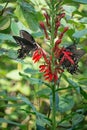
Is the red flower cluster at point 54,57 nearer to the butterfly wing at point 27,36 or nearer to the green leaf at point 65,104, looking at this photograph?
the butterfly wing at point 27,36

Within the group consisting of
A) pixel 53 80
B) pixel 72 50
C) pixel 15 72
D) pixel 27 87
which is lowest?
pixel 27 87

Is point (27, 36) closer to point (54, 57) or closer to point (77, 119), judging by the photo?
point (54, 57)

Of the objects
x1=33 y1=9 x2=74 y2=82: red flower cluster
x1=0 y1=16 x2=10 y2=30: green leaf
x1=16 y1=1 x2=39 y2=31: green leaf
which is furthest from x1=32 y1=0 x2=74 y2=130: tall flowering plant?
x1=0 y1=16 x2=10 y2=30: green leaf

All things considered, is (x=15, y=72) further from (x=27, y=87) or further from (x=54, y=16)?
(x=54, y=16)

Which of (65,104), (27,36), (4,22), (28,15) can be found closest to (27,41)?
(27,36)

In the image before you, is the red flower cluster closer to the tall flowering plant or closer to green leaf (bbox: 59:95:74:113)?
the tall flowering plant

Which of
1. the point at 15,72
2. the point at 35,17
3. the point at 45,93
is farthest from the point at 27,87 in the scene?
the point at 35,17

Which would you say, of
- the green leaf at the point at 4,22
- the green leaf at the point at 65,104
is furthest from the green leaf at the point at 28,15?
the green leaf at the point at 65,104

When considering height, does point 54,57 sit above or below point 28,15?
below

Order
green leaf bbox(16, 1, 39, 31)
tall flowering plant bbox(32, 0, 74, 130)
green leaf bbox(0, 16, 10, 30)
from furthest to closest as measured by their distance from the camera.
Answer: green leaf bbox(0, 16, 10, 30) → green leaf bbox(16, 1, 39, 31) → tall flowering plant bbox(32, 0, 74, 130)

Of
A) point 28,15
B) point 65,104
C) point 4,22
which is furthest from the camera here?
point 65,104

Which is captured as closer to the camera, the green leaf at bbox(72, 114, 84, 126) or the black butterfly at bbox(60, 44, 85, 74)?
the black butterfly at bbox(60, 44, 85, 74)
